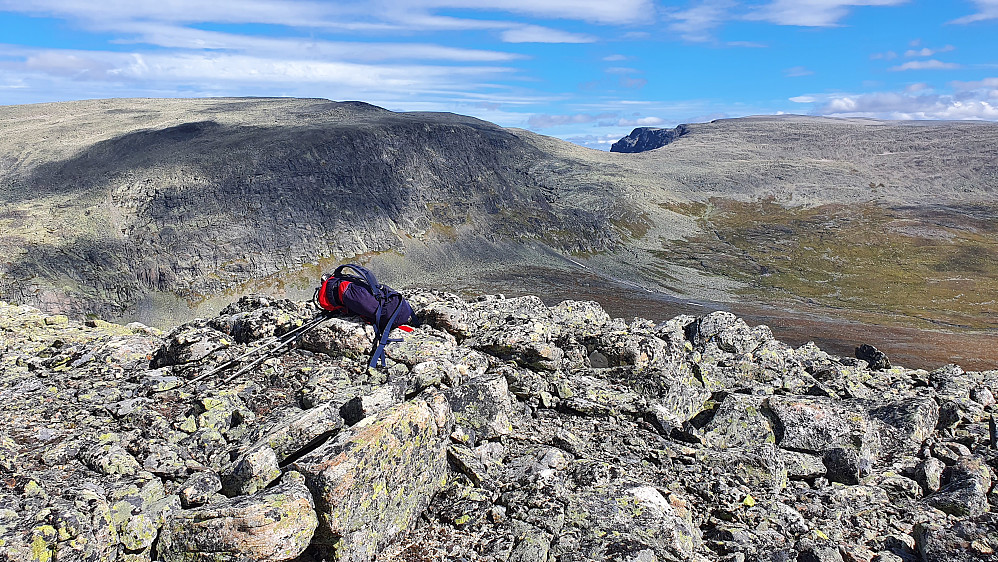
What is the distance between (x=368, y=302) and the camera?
12.4m

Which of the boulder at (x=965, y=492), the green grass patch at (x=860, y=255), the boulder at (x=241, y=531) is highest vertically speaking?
the boulder at (x=241, y=531)

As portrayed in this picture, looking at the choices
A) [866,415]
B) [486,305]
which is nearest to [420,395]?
[486,305]

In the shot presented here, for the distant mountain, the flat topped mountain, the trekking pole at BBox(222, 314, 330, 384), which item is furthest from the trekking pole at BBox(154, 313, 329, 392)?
the distant mountain

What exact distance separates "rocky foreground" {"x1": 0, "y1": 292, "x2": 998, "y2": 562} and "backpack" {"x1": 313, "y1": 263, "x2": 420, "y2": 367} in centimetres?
45

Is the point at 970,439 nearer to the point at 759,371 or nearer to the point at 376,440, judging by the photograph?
the point at 759,371

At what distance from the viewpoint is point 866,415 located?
1395 centimetres

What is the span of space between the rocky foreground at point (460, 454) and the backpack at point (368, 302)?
450 millimetres

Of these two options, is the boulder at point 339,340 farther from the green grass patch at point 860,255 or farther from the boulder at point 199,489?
the green grass patch at point 860,255

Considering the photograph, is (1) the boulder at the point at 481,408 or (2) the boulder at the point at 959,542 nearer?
(2) the boulder at the point at 959,542

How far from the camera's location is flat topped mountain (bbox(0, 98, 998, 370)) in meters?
84.7

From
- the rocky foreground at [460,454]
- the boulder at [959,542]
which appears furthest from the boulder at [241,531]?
the boulder at [959,542]

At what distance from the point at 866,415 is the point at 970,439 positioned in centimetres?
281

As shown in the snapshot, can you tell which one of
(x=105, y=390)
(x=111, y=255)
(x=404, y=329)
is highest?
(x=404, y=329)

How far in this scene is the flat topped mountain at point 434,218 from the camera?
84.7 m
